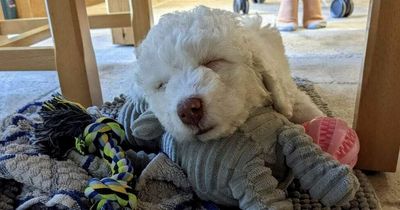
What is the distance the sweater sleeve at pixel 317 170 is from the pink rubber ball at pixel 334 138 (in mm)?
60

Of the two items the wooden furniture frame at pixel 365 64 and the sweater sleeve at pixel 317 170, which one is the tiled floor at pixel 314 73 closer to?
the wooden furniture frame at pixel 365 64

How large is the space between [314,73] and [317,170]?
867 mm

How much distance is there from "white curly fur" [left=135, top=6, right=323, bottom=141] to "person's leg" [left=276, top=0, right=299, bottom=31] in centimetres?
153

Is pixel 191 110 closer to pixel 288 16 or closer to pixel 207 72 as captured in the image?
pixel 207 72

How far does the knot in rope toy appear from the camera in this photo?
0.58m

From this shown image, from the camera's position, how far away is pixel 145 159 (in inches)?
27.7

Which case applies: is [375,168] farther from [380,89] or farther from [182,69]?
[182,69]

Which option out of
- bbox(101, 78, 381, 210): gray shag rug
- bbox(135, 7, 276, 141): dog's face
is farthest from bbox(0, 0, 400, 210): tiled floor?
bbox(135, 7, 276, 141): dog's face

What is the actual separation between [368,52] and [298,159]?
25 centimetres

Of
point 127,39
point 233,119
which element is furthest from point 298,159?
point 127,39

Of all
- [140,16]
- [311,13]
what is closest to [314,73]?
[140,16]

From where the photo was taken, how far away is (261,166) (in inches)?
22.6

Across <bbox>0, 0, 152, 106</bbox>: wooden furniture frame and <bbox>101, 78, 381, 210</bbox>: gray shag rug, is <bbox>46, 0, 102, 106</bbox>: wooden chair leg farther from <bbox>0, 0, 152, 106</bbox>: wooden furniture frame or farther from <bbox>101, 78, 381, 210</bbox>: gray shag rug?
<bbox>101, 78, 381, 210</bbox>: gray shag rug

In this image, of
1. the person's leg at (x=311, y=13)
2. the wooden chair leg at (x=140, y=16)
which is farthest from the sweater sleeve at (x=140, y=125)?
the person's leg at (x=311, y=13)
